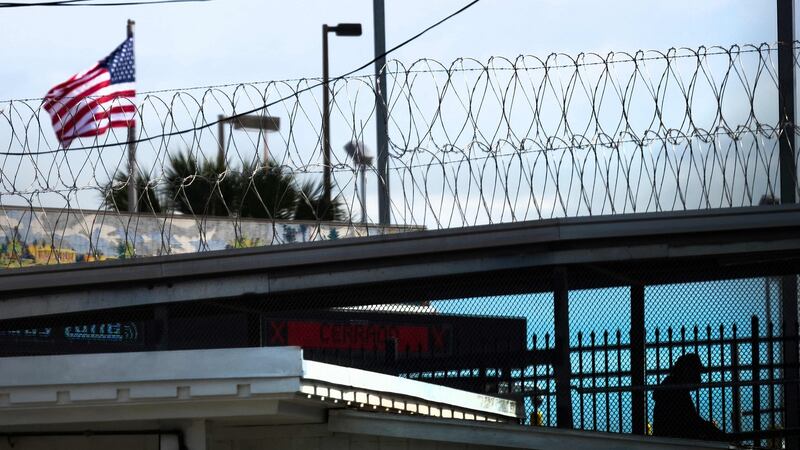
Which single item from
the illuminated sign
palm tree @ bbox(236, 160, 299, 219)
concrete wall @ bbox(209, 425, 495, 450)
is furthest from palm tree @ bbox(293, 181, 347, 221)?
concrete wall @ bbox(209, 425, 495, 450)

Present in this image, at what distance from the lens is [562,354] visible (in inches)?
414

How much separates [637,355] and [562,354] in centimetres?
98

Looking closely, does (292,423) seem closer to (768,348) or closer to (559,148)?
(559,148)

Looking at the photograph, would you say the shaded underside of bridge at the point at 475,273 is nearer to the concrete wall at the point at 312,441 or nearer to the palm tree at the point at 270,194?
the concrete wall at the point at 312,441

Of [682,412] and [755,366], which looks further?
[682,412]

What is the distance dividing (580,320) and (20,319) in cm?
526

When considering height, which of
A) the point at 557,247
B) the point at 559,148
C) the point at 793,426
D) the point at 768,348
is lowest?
the point at 793,426

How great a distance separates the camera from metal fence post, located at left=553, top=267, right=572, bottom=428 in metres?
10.4

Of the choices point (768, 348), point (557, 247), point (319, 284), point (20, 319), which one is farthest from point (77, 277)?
point (768, 348)

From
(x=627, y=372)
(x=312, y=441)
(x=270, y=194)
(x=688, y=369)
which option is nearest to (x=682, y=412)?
(x=688, y=369)

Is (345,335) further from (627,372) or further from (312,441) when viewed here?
(312,441)

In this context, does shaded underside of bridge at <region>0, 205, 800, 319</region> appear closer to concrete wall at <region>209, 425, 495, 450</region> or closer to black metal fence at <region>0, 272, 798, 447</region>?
black metal fence at <region>0, 272, 798, 447</region>

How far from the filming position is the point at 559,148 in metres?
10.9

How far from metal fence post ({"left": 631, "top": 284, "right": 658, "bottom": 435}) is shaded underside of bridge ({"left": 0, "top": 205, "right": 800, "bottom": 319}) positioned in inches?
5.9
